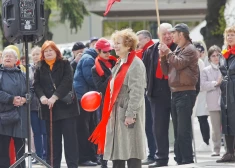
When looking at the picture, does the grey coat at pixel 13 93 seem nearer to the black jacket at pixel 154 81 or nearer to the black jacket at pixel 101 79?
the black jacket at pixel 101 79

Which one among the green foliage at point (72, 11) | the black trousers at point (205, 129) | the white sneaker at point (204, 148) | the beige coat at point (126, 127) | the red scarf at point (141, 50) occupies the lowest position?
the white sneaker at point (204, 148)

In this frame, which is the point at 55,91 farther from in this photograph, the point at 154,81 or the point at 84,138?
the point at 84,138

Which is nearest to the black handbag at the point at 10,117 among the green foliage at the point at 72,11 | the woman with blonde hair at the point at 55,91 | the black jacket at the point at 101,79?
the woman with blonde hair at the point at 55,91

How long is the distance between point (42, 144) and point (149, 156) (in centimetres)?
224

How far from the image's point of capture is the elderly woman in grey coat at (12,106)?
38.7ft

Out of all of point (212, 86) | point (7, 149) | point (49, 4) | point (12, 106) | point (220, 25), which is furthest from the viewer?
point (49, 4)

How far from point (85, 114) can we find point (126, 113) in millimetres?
4028

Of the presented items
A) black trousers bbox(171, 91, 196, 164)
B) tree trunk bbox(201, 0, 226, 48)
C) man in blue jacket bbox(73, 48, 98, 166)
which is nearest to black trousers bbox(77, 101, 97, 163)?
man in blue jacket bbox(73, 48, 98, 166)

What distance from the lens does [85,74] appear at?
1368 cm

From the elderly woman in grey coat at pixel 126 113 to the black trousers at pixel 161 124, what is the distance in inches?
92.5

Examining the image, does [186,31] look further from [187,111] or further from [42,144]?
[42,144]

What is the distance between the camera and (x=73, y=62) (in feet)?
47.9

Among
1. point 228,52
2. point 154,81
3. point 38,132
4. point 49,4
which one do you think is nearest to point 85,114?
point 38,132

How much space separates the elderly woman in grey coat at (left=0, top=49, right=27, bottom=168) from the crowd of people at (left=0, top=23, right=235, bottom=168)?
15 millimetres
